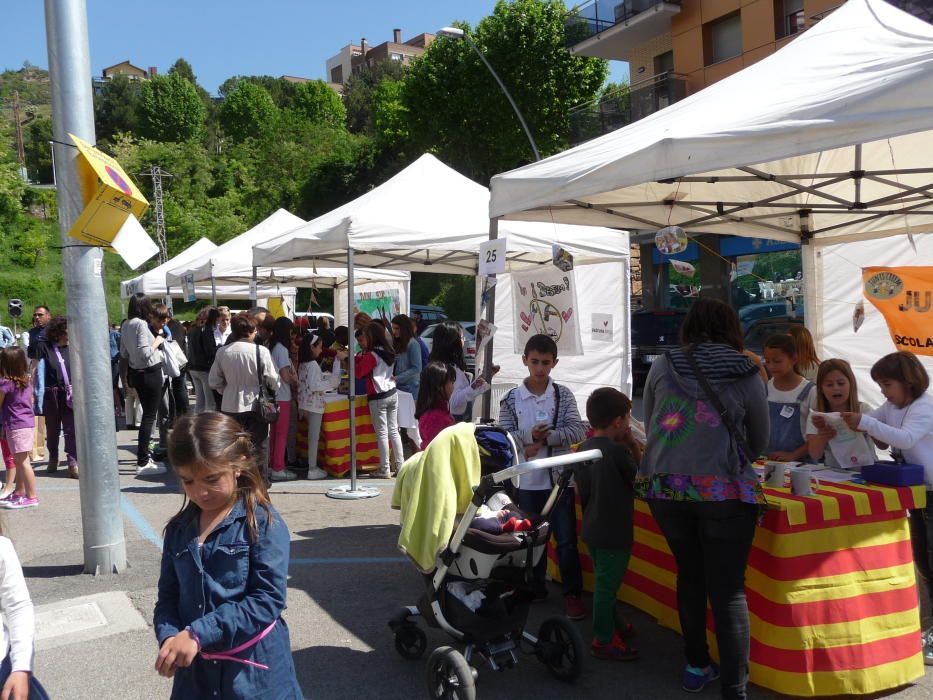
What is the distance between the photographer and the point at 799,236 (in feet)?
24.5

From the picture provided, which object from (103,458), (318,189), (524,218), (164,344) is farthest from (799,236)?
(318,189)

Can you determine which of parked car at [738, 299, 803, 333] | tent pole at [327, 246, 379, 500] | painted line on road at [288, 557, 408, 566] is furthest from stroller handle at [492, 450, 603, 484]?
parked car at [738, 299, 803, 333]

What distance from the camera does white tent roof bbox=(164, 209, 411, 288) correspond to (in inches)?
528

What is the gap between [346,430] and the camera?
30.8ft

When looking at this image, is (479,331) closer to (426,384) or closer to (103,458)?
(426,384)

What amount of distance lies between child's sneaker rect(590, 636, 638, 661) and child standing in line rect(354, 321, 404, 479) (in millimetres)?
4984

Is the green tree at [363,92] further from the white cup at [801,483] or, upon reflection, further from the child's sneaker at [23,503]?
the white cup at [801,483]

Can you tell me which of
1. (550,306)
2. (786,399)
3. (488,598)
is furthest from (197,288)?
(488,598)

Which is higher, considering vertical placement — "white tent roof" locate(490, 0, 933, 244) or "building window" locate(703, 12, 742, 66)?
"building window" locate(703, 12, 742, 66)

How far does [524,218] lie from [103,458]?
3446mm

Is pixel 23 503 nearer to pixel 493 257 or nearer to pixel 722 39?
pixel 493 257

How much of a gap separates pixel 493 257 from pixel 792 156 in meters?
2.55

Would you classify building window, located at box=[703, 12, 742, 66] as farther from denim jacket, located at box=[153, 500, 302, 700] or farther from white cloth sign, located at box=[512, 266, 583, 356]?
denim jacket, located at box=[153, 500, 302, 700]

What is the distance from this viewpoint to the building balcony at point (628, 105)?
25.8 m
